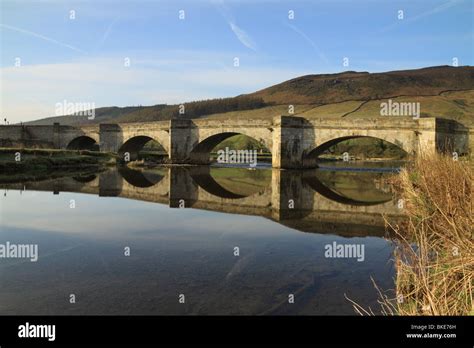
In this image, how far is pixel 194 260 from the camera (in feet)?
35.0

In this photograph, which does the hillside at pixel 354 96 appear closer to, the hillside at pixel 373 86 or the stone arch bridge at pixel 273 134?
the hillside at pixel 373 86

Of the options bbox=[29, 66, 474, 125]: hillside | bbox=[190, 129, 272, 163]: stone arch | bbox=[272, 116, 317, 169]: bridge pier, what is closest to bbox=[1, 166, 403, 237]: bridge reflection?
A: bbox=[272, 116, 317, 169]: bridge pier

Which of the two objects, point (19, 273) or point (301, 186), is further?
point (301, 186)

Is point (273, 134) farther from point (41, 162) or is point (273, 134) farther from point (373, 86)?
point (373, 86)

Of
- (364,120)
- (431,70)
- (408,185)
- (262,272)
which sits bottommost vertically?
(262,272)

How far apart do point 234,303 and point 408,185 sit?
9.98m

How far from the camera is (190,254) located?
11.3m

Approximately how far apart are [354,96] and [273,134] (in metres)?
90.8

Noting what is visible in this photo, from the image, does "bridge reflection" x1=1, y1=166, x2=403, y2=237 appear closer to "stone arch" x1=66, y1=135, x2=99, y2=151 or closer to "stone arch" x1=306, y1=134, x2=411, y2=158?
"stone arch" x1=306, y1=134, x2=411, y2=158

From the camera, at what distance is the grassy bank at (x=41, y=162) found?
111ft

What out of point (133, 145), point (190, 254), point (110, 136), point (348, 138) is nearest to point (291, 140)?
point (348, 138)
